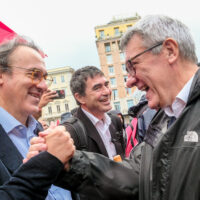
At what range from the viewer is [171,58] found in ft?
6.15

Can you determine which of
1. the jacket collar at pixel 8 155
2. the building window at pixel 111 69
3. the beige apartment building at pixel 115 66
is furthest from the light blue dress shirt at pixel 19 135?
the building window at pixel 111 69

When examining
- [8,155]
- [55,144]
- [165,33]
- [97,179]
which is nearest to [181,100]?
[165,33]

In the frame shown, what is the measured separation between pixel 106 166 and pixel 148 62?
0.90 m

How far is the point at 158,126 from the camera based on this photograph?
1971 millimetres

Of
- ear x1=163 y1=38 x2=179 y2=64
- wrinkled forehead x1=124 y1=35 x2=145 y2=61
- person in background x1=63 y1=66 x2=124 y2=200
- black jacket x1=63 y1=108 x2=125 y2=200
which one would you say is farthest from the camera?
person in background x1=63 y1=66 x2=124 y2=200

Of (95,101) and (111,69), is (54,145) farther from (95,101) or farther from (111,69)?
(111,69)

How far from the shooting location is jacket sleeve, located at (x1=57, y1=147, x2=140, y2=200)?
171cm

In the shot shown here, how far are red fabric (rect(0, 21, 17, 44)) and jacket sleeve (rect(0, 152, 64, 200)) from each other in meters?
1.30

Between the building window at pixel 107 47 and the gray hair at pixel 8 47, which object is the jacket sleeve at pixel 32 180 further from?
the building window at pixel 107 47

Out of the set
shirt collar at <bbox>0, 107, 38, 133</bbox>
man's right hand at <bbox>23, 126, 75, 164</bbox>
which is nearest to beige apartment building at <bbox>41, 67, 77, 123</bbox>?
shirt collar at <bbox>0, 107, 38, 133</bbox>

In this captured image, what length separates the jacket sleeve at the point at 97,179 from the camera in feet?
5.63

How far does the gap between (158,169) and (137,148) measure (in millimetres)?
723

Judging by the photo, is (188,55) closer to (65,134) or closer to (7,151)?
(65,134)

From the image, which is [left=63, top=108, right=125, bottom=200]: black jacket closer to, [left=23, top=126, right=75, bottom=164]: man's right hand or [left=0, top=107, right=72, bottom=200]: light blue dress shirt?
[left=0, top=107, right=72, bottom=200]: light blue dress shirt
